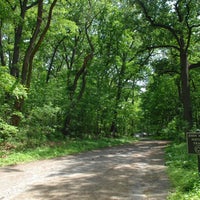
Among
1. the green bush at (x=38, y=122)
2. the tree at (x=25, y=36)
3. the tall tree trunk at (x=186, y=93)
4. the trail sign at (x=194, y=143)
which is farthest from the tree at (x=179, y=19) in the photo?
the trail sign at (x=194, y=143)

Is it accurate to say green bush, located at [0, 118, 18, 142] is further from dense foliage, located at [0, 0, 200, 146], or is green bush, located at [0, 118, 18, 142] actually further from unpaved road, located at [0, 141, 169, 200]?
unpaved road, located at [0, 141, 169, 200]

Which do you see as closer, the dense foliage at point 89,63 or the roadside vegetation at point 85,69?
the roadside vegetation at point 85,69

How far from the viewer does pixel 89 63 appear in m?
25.0

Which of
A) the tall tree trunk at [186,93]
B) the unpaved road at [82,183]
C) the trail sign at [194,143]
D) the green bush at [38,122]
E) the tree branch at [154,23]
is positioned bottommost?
the unpaved road at [82,183]

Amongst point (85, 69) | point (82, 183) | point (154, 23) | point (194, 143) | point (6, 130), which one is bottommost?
point (82, 183)

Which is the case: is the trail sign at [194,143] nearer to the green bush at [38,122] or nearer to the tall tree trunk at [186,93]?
the green bush at [38,122]

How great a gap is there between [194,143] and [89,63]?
62.6ft

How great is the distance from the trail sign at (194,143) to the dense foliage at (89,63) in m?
7.66

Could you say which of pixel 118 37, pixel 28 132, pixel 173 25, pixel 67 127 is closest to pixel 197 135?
pixel 28 132

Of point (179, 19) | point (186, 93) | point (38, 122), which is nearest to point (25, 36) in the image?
point (38, 122)

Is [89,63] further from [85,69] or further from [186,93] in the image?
[186,93]

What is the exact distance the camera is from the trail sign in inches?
267

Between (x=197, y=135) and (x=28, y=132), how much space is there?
35.3 ft

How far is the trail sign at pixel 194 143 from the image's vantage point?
22.3 ft
